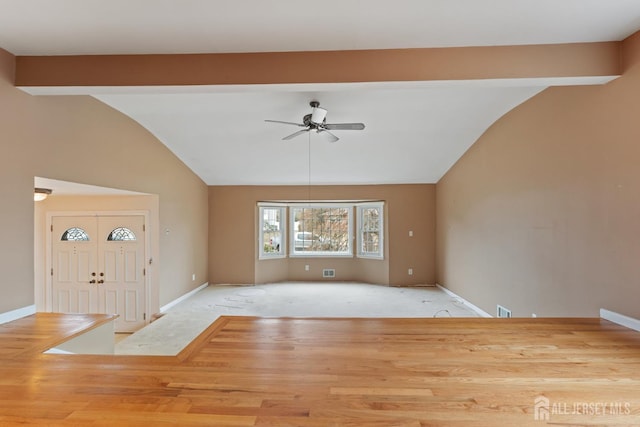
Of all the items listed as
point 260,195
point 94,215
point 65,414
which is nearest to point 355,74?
point 65,414

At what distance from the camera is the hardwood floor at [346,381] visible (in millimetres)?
1335

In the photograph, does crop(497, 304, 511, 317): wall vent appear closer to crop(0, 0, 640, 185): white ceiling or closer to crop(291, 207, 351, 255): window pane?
crop(0, 0, 640, 185): white ceiling

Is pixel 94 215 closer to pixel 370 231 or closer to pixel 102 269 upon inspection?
pixel 102 269

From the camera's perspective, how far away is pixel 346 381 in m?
1.62

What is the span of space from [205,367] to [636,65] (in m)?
3.42

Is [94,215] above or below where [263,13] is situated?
below

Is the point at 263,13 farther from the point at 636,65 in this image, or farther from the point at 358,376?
the point at 636,65

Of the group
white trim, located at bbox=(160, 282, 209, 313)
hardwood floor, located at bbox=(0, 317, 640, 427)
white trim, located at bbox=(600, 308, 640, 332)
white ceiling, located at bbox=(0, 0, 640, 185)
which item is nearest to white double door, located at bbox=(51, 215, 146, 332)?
white trim, located at bbox=(160, 282, 209, 313)

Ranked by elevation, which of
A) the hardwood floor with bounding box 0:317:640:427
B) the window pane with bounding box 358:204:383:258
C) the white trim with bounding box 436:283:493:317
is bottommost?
the white trim with bounding box 436:283:493:317

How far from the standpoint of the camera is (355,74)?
232 cm

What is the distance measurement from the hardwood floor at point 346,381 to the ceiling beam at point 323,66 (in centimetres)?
189

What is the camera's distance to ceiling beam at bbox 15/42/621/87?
2.24 meters

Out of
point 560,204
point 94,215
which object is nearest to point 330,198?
point 94,215

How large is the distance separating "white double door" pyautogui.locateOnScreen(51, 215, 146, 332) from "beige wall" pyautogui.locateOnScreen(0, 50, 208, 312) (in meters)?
0.37
